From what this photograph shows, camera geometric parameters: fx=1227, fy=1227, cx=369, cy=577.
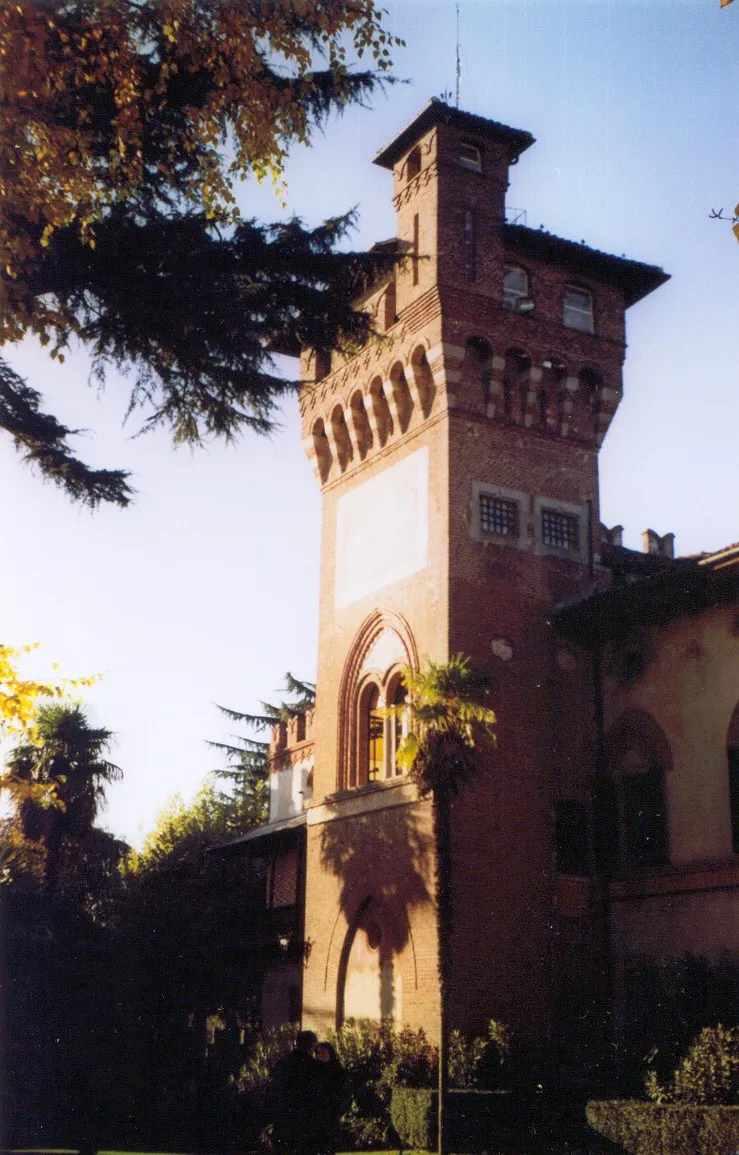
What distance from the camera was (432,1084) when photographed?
17688 mm

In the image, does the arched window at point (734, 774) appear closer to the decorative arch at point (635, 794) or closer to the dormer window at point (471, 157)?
the decorative arch at point (635, 794)

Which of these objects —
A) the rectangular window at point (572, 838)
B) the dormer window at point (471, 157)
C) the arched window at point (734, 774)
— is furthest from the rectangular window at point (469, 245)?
the rectangular window at point (572, 838)

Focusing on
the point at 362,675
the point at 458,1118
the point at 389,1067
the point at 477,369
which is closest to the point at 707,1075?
the point at 458,1118

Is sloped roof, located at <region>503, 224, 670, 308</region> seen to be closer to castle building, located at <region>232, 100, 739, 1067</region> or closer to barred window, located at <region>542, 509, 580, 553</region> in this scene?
castle building, located at <region>232, 100, 739, 1067</region>

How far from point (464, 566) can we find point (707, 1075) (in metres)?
8.99

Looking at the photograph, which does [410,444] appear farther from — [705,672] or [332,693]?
[705,672]

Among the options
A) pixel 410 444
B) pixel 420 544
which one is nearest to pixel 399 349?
pixel 410 444

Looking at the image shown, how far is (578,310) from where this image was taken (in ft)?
77.3

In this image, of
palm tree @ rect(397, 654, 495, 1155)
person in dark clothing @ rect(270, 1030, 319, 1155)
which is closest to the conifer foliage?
person in dark clothing @ rect(270, 1030, 319, 1155)

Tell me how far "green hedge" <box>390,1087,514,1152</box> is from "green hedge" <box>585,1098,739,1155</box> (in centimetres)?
188

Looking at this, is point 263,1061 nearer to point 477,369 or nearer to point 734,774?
point 734,774

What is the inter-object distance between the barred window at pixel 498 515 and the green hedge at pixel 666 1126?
9.53m

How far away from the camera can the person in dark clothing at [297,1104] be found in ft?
28.4

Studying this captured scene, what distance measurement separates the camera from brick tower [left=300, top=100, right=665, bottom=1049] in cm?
1928
